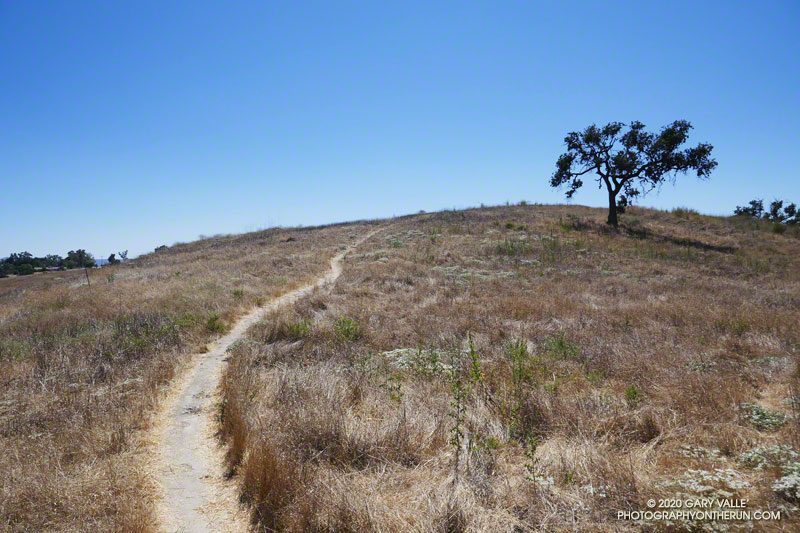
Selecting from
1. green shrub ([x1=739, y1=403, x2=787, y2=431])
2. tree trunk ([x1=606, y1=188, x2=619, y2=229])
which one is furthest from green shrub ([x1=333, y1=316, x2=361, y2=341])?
tree trunk ([x1=606, y1=188, x2=619, y2=229])

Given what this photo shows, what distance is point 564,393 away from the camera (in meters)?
5.57

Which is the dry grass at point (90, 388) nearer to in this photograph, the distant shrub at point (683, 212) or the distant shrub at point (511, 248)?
the distant shrub at point (511, 248)

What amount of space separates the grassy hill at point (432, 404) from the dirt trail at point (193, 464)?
0.77 feet

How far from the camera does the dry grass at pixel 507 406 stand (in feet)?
11.3

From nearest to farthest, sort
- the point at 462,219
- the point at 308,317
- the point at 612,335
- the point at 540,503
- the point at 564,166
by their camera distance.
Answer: the point at 540,503 < the point at 612,335 < the point at 308,317 < the point at 564,166 < the point at 462,219

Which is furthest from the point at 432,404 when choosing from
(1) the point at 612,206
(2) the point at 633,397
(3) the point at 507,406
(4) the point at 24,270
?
(4) the point at 24,270

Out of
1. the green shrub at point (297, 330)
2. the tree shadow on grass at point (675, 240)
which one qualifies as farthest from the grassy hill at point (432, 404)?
the tree shadow on grass at point (675, 240)

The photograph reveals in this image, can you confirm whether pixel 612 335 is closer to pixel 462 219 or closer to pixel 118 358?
pixel 118 358

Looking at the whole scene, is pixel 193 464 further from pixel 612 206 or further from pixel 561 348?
pixel 612 206

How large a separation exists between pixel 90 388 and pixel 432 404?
5969 mm

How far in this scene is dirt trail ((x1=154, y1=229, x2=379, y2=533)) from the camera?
156 inches

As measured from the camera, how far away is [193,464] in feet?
16.4

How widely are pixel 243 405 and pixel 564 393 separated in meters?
4.89

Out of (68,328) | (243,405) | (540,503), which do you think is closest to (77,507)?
(243,405)
